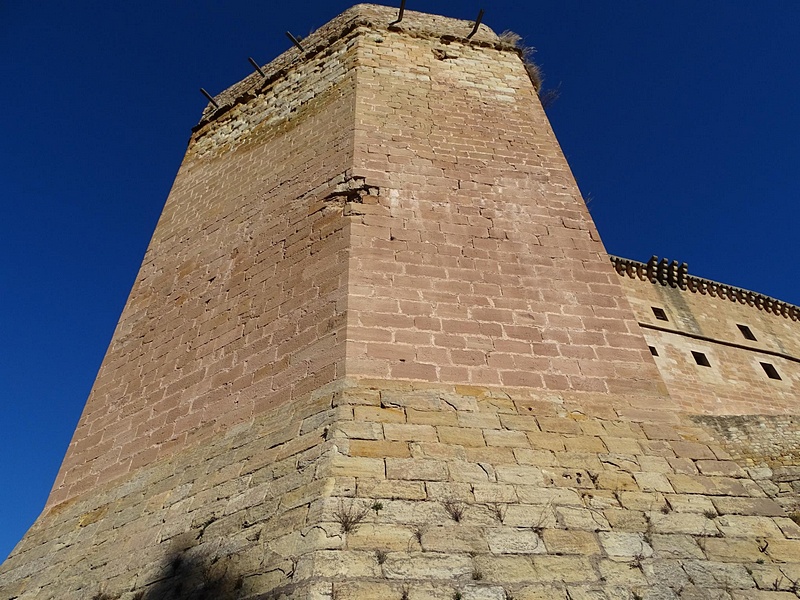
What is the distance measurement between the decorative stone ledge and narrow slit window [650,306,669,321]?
1.00m

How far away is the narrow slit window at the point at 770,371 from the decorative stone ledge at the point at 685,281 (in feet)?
7.77

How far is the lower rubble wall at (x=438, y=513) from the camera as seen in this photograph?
8.07ft

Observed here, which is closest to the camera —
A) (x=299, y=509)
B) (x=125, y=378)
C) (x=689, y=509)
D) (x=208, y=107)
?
(x=299, y=509)

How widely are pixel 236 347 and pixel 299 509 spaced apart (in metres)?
1.83

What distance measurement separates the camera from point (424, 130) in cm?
546

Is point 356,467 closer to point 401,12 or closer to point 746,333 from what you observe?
point 401,12

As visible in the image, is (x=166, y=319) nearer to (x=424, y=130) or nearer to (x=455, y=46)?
(x=424, y=130)

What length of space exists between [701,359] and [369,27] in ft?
39.5

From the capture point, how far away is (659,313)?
1545 centimetres

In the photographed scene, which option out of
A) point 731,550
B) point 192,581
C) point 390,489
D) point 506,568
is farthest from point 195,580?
point 731,550

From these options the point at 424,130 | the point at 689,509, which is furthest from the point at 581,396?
the point at 424,130

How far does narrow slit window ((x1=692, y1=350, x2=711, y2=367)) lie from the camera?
14.4 m

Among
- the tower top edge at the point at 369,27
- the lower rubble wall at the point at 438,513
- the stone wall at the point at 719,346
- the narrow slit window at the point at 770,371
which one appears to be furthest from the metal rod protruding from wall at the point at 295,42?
the narrow slit window at the point at 770,371

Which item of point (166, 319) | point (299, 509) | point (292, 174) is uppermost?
point (292, 174)
